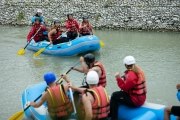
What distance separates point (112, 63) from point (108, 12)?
7.39 m

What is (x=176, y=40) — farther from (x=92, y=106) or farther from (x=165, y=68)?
(x=92, y=106)

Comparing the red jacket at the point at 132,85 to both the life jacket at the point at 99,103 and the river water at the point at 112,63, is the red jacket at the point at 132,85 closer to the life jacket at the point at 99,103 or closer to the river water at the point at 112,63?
the life jacket at the point at 99,103

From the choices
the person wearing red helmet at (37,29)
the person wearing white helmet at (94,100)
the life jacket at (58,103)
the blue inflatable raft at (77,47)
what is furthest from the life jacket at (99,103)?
the person wearing red helmet at (37,29)

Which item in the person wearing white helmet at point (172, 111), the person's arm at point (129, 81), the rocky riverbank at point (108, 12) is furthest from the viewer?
the rocky riverbank at point (108, 12)

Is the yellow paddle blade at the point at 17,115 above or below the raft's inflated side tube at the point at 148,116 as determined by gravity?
below

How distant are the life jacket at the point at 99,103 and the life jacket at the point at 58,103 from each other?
0.64 m

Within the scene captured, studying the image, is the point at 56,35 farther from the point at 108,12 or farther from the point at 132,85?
the point at 132,85

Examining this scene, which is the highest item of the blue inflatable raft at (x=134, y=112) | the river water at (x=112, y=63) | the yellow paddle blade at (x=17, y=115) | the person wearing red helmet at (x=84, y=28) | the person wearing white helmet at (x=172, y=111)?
the person wearing red helmet at (x=84, y=28)

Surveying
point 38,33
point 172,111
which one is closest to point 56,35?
point 38,33

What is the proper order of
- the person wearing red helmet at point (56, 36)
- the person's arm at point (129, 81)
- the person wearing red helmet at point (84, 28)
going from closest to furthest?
the person's arm at point (129, 81) → the person wearing red helmet at point (56, 36) → the person wearing red helmet at point (84, 28)

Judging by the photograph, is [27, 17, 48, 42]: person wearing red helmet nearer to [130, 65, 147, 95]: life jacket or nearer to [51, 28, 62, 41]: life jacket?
[51, 28, 62, 41]: life jacket

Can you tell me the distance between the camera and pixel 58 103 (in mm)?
5961

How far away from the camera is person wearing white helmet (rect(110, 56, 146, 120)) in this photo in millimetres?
5961

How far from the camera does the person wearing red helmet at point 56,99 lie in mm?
5879
